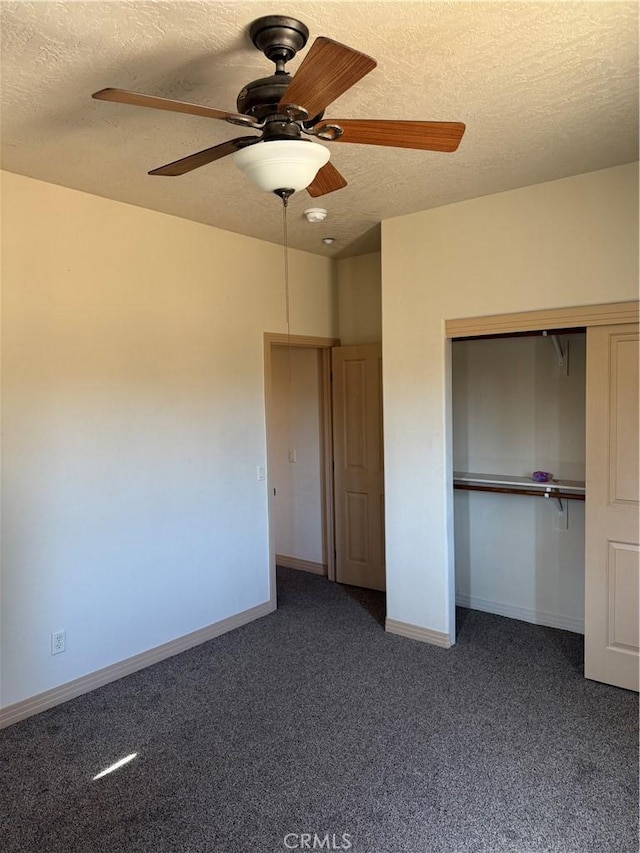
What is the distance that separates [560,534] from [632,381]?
51.4 inches

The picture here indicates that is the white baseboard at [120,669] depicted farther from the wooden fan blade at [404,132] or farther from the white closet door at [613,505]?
the wooden fan blade at [404,132]

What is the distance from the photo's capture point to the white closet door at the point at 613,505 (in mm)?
2959

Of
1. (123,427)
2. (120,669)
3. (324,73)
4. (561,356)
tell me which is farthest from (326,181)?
(120,669)

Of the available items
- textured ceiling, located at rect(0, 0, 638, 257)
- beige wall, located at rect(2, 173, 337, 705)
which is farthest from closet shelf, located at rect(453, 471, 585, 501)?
textured ceiling, located at rect(0, 0, 638, 257)

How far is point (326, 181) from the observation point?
208cm

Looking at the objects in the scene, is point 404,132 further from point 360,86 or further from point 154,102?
point 154,102

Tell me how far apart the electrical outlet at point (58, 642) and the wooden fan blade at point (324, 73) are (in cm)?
281

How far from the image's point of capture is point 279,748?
262 cm

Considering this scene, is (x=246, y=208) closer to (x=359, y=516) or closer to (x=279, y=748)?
(x=359, y=516)

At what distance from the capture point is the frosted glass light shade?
1.63 meters

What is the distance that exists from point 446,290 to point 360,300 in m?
1.28

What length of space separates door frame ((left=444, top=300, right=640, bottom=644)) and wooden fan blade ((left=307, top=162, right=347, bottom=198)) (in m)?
1.56

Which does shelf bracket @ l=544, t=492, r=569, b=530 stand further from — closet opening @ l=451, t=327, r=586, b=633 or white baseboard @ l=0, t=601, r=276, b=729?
white baseboard @ l=0, t=601, r=276, b=729

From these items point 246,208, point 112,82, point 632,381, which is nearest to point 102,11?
point 112,82
